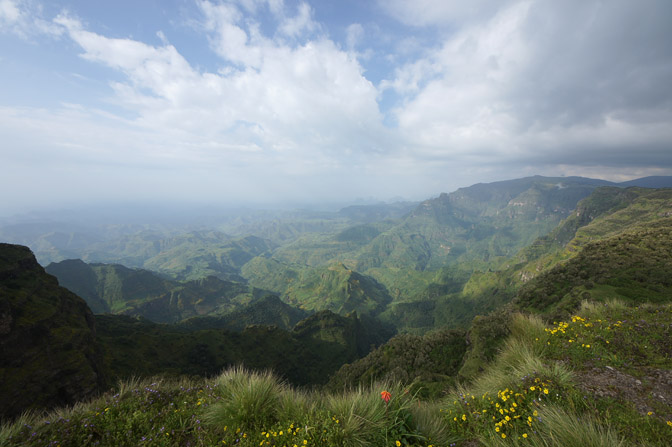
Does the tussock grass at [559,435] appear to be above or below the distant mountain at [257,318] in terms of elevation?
above

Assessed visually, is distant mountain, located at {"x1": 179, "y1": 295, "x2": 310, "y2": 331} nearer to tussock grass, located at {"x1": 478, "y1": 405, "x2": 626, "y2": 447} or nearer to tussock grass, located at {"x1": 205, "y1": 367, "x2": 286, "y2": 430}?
tussock grass, located at {"x1": 205, "y1": 367, "x2": 286, "y2": 430}

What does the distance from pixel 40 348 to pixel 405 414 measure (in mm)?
58733

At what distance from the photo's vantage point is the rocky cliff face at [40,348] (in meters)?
30.4

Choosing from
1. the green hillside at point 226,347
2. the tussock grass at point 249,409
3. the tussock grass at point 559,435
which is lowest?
the green hillside at point 226,347

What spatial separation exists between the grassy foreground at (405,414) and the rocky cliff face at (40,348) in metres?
36.0

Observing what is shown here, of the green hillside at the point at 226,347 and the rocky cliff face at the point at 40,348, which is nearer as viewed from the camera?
the rocky cliff face at the point at 40,348

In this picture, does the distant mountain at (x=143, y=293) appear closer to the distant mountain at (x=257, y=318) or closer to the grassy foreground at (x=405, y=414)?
the distant mountain at (x=257, y=318)

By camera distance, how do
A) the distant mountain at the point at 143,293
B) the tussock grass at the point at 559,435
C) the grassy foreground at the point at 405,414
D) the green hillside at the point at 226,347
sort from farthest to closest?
1. the distant mountain at the point at 143,293
2. the green hillside at the point at 226,347
3. the grassy foreground at the point at 405,414
4. the tussock grass at the point at 559,435

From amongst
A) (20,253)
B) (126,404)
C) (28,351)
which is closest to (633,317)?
(126,404)

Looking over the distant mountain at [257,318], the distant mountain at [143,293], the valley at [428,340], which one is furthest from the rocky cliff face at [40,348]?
the distant mountain at [143,293]

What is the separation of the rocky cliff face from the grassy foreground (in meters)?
36.0

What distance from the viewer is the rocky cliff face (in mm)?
30438

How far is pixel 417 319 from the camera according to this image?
153250 millimetres

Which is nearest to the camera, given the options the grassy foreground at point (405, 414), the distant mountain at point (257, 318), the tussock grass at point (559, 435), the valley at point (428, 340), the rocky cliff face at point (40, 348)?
the tussock grass at point (559, 435)
